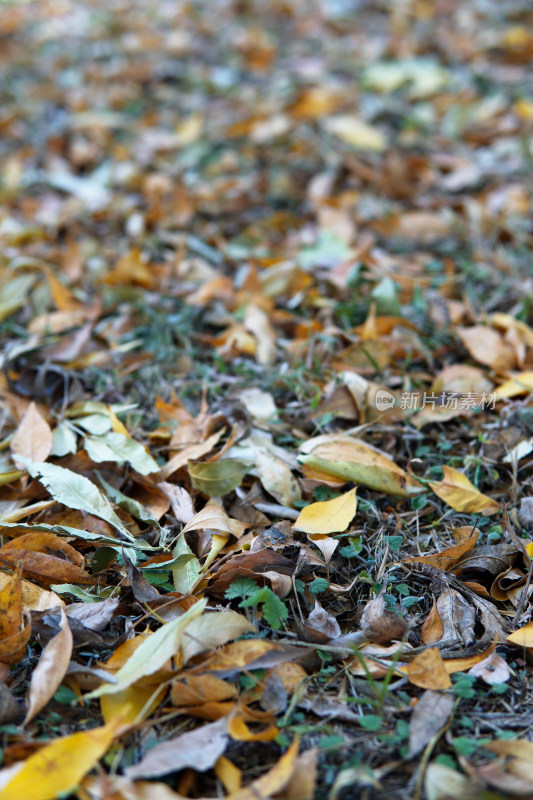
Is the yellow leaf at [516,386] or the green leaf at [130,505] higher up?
the green leaf at [130,505]

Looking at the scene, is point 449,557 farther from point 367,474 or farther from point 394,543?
Answer: point 367,474

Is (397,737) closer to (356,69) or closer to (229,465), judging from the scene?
(229,465)

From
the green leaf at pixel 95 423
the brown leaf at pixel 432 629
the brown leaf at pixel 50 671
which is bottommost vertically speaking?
the brown leaf at pixel 432 629

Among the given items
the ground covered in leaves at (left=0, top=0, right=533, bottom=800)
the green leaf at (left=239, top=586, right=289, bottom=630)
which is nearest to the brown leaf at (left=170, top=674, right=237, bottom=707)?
the ground covered in leaves at (left=0, top=0, right=533, bottom=800)

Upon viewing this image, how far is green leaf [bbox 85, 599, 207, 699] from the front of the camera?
87cm

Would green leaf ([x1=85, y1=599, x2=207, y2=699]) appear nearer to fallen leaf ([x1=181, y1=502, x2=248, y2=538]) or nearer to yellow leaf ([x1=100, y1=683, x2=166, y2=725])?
yellow leaf ([x1=100, y1=683, x2=166, y2=725])

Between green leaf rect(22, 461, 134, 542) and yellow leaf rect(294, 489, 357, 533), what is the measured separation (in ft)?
0.92

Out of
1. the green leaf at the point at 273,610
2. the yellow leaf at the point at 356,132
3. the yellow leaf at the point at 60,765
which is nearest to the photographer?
the yellow leaf at the point at 60,765

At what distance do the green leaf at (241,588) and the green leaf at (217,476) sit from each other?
0.63 feet

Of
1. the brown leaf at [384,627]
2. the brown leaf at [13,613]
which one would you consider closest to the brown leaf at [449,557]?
the brown leaf at [384,627]

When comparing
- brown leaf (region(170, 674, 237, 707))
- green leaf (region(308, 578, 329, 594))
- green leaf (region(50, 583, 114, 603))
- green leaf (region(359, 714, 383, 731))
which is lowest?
green leaf (region(359, 714, 383, 731))

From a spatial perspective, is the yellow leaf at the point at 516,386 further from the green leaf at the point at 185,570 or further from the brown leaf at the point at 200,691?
the brown leaf at the point at 200,691

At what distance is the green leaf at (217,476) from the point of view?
1.17 meters

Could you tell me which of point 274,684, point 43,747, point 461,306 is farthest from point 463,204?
point 43,747
